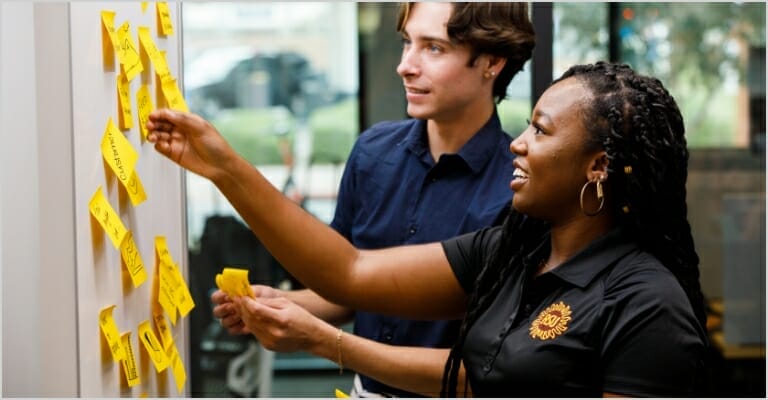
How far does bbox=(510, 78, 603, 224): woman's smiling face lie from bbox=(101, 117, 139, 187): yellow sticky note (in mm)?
563

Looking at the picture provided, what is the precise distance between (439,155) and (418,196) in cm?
9

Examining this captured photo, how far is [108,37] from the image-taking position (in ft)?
4.47

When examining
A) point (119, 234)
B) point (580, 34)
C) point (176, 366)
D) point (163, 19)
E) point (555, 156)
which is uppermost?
point (580, 34)

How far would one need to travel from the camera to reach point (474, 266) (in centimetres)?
170

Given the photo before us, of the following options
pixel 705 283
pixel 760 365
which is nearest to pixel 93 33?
pixel 705 283

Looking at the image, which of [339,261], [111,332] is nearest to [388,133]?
[339,261]

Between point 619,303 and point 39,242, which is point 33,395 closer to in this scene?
point 39,242

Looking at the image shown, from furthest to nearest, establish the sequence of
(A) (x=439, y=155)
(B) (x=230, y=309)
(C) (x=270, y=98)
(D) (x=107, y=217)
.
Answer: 1. (C) (x=270, y=98)
2. (A) (x=439, y=155)
3. (B) (x=230, y=309)
4. (D) (x=107, y=217)

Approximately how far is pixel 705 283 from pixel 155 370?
2.70 meters

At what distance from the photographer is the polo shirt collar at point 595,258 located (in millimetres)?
1441

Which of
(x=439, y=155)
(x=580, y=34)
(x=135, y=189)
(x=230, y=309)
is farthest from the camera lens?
(x=580, y=34)

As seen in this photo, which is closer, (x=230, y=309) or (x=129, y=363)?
(x=129, y=363)

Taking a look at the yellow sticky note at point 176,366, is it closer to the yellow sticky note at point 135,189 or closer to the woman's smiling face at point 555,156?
the yellow sticky note at point 135,189

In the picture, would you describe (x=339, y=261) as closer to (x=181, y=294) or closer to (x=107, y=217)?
(x=181, y=294)
